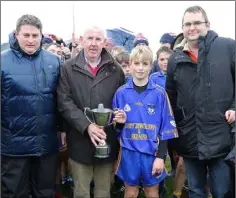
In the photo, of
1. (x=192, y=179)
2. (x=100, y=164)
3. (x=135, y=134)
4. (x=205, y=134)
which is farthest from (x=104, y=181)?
(x=205, y=134)

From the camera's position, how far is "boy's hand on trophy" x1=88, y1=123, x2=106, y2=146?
141 inches

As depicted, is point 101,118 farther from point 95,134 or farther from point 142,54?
point 142,54

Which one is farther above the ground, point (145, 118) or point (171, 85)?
point (171, 85)

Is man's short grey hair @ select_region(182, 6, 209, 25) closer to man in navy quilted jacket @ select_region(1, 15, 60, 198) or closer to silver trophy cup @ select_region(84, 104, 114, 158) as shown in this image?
silver trophy cup @ select_region(84, 104, 114, 158)

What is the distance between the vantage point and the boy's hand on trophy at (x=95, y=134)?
3576mm

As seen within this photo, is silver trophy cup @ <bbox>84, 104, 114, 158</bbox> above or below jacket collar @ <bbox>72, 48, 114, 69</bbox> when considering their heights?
below

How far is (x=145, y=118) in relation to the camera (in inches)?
146

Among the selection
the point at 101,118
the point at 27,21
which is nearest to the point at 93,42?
the point at 27,21

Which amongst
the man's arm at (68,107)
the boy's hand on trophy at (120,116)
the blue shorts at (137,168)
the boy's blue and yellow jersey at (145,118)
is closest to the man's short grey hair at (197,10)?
the boy's blue and yellow jersey at (145,118)

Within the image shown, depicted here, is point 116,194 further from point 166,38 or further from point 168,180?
point 166,38

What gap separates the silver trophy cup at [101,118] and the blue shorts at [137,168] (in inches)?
9.0

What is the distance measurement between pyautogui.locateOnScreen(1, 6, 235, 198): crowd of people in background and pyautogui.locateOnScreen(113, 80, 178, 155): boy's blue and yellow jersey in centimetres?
1

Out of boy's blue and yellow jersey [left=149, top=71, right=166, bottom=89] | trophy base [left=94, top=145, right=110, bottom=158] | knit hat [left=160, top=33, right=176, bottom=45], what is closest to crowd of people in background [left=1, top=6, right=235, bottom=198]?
trophy base [left=94, top=145, right=110, bottom=158]

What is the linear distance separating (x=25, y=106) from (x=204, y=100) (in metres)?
1.82
